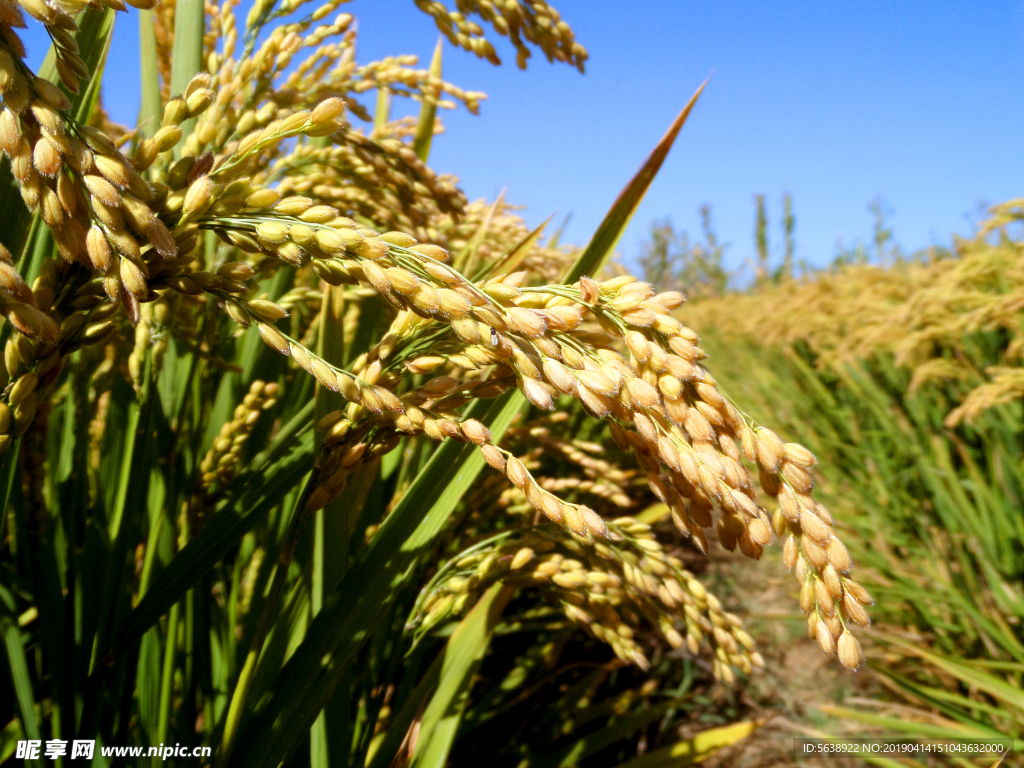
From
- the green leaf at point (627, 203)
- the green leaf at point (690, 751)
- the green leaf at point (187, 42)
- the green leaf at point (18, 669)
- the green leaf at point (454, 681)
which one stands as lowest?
the green leaf at point (690, 751)

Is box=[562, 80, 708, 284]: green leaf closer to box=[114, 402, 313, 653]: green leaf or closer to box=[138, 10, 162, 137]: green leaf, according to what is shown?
box=[114, 402, 313, 653]: green leaf

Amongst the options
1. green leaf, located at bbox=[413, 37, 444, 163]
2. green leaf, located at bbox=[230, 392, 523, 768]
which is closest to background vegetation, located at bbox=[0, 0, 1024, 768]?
green leaf, located at bbox=[230, 392, 523, 768]

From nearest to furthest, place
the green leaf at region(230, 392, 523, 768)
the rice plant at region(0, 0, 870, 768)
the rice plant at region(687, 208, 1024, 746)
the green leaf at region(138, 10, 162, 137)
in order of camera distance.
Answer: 1. the rice plant at region(0, 0, 870, 768)
2. the green leaf at region(230, 392, 523, 768)
3. the green leaf at region(138, 10, 162, 137)
4. the rice plant at region(687, 208, 1024, 746)

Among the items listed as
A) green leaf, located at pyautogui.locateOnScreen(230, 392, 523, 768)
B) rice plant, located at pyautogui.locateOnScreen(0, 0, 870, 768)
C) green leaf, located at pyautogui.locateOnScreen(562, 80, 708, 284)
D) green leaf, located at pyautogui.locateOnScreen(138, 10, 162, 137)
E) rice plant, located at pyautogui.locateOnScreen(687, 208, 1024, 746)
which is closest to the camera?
rice plant, located at pyautogui.locateOnScreen(0, 0, 870, 768)

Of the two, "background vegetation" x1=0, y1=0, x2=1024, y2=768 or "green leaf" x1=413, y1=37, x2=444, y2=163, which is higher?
"green leaf" x1=413, y1=37, x2=444, y2=163

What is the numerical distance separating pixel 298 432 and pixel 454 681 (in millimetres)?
592

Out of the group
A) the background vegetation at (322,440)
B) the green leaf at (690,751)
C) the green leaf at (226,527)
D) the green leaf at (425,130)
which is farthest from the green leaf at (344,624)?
the green leaf at (425,130)

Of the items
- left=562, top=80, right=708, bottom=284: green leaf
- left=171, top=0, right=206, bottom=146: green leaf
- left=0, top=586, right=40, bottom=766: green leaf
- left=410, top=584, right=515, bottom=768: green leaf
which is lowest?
left=410, top=584, right=515, bottom=768: green leaf

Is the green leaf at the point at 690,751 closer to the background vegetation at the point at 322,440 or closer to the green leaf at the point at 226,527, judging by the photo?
the background vegetation at the point at 322,440

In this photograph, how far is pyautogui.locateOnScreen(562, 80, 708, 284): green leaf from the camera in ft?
3.68

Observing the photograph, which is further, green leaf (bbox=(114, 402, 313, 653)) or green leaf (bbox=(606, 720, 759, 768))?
green leaf (bbox=(606, 720, 759, 768))

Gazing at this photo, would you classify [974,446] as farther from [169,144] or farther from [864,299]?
[169,144]

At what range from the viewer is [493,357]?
697 millimetres

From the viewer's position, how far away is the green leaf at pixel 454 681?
1158mm
